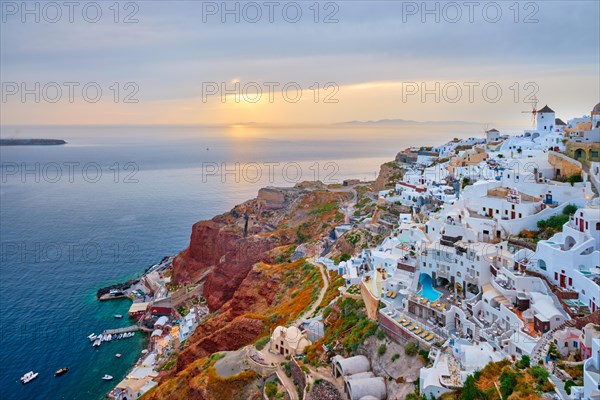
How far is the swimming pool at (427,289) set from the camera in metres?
28.8

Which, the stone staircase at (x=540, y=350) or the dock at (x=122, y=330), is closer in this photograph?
the stone staircase at (x=540, y=350)

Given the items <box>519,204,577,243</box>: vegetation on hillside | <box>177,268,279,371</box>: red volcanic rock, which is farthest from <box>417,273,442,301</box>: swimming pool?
<box>177,268,279,371</box>: red volcanic rock

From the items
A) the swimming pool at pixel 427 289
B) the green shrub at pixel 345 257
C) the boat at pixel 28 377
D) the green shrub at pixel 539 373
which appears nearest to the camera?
the green shrub at pixel 539 373

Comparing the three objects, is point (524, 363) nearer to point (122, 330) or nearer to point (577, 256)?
point (577, 256)

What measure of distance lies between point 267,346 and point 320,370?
257 inches

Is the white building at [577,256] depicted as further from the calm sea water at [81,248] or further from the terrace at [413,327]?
the calm sea water at [81,248]

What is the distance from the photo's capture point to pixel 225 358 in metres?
33.9

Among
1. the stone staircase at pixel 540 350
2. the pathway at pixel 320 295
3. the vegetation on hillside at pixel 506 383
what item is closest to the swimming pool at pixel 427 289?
the vegetation on hillside at pixel 506 383

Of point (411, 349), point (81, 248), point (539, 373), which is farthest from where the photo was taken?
point (81, 248)

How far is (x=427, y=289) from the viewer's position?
97.5 feet

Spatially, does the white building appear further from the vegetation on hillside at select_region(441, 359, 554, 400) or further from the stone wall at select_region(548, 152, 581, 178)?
the stone wall at select_region(548, 152, 581, 178)

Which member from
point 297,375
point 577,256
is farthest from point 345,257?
point 577,256


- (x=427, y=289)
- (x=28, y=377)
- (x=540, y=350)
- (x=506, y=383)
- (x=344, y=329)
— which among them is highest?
(x=427, y=289)

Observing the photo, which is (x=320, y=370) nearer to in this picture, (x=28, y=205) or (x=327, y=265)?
(x=327, y=265)
